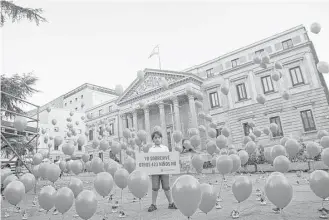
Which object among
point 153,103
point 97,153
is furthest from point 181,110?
point 97,153

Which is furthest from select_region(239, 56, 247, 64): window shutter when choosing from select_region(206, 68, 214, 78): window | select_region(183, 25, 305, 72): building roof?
select_region(206, 68, 214, 78): window

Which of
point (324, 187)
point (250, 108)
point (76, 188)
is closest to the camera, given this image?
point (324, 187)

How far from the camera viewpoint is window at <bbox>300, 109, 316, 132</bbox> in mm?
20266

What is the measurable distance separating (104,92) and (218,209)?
51.9 meters

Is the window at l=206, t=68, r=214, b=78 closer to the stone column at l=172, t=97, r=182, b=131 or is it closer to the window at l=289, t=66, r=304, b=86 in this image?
the stone column at l=172, t=97, r=182, b=131

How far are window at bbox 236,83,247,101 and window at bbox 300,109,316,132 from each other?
5774mm

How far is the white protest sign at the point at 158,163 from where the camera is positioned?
14.8ft

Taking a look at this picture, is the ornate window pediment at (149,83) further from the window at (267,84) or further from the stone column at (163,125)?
the window at (267,84)

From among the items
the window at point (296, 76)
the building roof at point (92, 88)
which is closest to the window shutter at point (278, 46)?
the window at point (296, 76)

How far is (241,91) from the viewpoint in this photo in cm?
2497

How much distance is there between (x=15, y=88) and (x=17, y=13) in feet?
12.0

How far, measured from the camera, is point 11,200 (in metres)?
3.97

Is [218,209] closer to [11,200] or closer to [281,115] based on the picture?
[11,200]

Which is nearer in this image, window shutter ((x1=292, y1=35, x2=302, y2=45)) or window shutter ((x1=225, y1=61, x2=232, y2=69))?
window shutter ((x1=292, y1=35, x2=302, y2=45))
